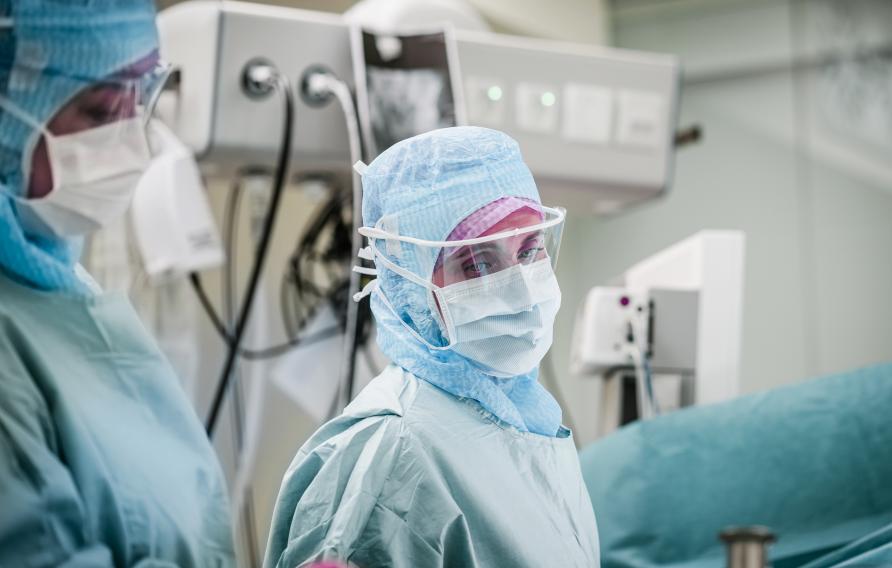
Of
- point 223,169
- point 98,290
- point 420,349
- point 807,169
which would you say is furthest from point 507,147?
point 807,169

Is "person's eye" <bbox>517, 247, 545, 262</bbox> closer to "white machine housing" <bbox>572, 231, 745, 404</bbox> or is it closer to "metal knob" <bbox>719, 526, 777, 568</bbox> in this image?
"metal knob" <bbox>719, 526, 777, 568</bbox>

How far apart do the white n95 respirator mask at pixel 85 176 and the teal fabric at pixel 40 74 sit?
0.03 feet

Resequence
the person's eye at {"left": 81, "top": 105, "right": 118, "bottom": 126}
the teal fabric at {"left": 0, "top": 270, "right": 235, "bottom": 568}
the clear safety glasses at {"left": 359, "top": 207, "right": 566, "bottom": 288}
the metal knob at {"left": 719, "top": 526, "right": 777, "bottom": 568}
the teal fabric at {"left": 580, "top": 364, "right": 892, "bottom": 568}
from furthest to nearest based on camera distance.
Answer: the teal fabric at {"left": 580, "top": 364, "right": 892, "bottom": 568} < the clear safety glasses at {"left": 359, "top": 207, "right": 566, "bottom": 288} < the person's eye at {"left": 81, "top": 105, "right": 118, "bottom": 126} < the teal fabric at {"left": 0, "top": 270, "right": 235, "bottom": 568} < the metal knob at {"left": 719, "top": 526, "right": 777, "bottom": 568}

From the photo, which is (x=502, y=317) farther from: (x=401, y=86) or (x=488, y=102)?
(x=488, y=102)

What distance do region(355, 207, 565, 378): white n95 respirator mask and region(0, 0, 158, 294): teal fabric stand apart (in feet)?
1.08

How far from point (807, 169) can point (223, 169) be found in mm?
2477

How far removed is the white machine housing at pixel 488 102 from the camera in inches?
77.1

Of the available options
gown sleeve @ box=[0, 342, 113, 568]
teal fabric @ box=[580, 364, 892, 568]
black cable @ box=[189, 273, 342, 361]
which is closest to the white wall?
black cable @ box=[189, 273, 342, 361]

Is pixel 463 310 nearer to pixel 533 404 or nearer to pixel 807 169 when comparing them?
pixel 533 404

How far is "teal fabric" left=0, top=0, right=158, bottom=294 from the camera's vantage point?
1.00 metres

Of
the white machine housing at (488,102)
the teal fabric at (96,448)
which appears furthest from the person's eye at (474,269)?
the white machine housing at (488,102)

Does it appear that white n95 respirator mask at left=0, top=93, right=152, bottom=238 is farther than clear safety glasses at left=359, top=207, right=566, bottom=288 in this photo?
No

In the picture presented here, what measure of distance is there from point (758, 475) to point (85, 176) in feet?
3.78

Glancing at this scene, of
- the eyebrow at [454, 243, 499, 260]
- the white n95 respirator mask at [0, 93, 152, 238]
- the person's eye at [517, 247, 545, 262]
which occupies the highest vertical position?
the white n95 respirator mask at [0, 93, 152, 238]
